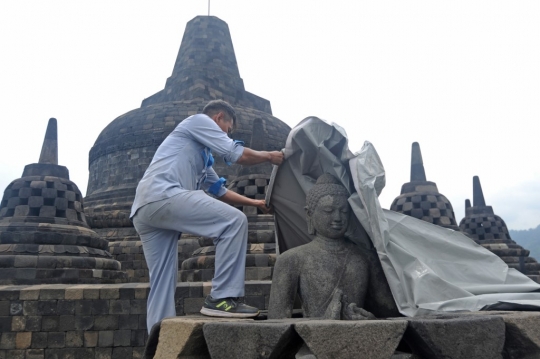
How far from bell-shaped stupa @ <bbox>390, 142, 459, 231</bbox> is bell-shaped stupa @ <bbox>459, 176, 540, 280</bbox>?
104 inches

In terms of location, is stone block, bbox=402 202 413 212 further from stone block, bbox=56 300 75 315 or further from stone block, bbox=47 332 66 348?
stone block, bbox=47 332 66 348

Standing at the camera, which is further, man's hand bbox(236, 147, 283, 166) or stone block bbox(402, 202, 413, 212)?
stone block bbox(402, 202, 413, 212)

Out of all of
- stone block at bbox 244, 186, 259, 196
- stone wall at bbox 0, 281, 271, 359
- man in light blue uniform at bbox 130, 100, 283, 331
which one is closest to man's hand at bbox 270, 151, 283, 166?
man in light blue uniform at bbox 130, 100, 283, 331

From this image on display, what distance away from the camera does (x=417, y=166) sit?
1248 centimetres

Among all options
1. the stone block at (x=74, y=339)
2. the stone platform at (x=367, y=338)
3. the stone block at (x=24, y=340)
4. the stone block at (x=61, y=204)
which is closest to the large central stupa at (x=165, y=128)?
the stone block at (x=61, y=204)

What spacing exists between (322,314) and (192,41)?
1592cm

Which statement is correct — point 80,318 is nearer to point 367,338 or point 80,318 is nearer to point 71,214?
point 71,214

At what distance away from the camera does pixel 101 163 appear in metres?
14.9

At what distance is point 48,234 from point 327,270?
7039mm

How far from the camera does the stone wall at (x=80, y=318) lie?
18.7ft

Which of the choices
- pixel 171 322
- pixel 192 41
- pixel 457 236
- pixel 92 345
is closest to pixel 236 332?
pixel 171 322

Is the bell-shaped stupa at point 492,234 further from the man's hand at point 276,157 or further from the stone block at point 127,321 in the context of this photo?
the man's hand at point 276,157

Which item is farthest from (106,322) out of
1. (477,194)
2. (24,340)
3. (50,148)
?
(477,194)

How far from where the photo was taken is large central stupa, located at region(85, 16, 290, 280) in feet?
40.4
